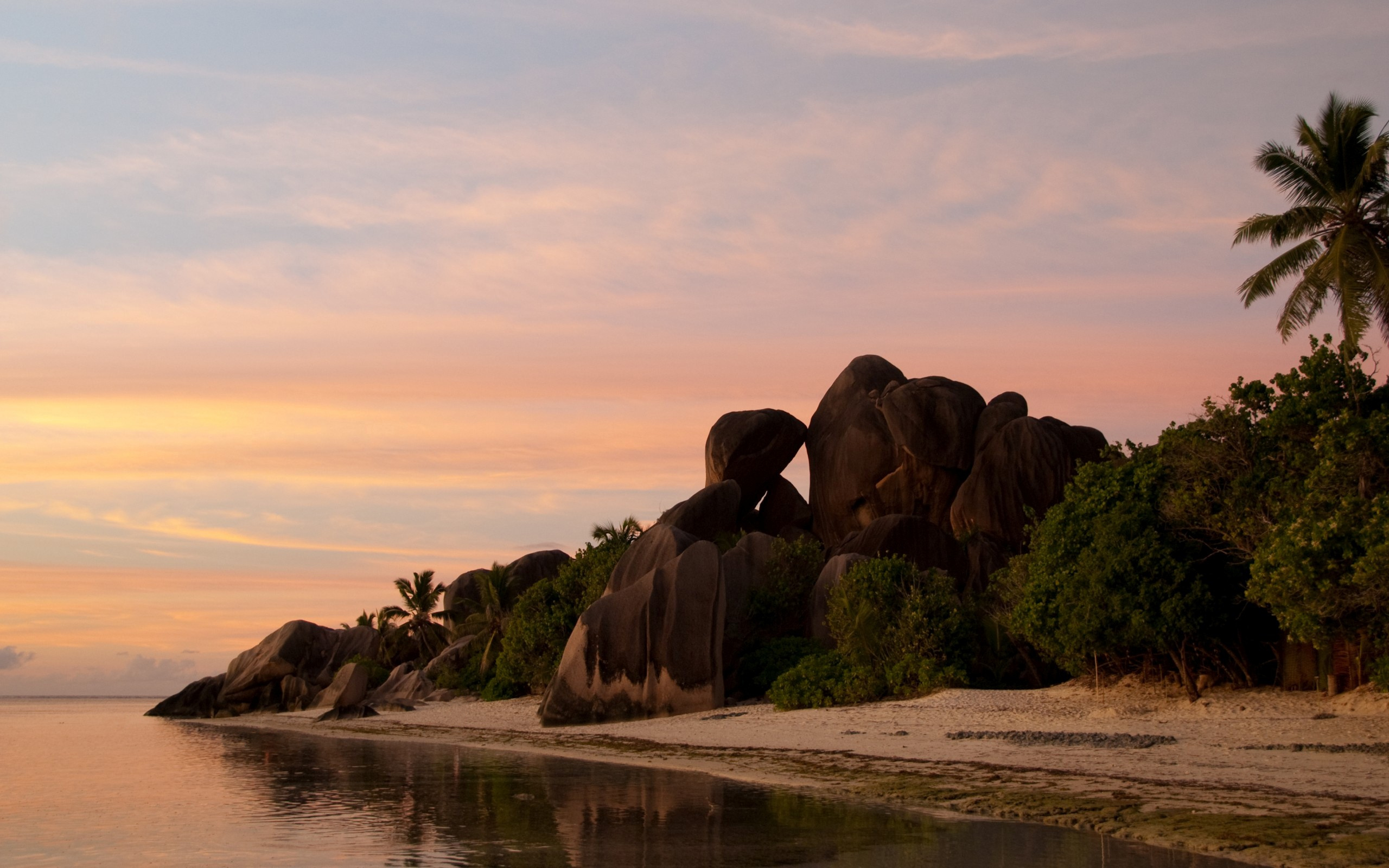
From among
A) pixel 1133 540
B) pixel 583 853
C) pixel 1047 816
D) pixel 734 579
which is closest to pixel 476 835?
pixel 583 853

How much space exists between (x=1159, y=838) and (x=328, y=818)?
9100 mm

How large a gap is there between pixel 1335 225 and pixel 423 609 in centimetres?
4539

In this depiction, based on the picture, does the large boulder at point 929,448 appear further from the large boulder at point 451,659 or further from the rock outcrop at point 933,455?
the large boulder at point 451,659

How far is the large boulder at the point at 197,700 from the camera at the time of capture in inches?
2212

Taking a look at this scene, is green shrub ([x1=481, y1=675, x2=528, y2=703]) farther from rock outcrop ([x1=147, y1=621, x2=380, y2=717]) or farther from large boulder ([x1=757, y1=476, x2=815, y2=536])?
large boulder ([x1=757, y1=476, x2=815, y2=536])

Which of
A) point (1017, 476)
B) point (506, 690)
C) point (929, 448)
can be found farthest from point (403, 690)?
point (1017, 476)

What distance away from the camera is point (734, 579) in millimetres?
33781

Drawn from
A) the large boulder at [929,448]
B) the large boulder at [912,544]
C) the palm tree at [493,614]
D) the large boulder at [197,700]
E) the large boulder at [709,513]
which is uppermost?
the large boulder at [929,448]

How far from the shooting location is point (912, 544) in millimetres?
37781

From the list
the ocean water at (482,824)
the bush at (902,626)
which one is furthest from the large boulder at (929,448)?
the ocean water at (482,824)

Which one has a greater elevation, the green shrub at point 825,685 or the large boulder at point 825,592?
the large boulder at point 825,592

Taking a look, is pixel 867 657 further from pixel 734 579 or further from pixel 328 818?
pixel 328 818

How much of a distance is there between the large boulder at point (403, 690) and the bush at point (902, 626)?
20.9 meters

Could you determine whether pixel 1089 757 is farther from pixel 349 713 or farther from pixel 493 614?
pixel 493 614
